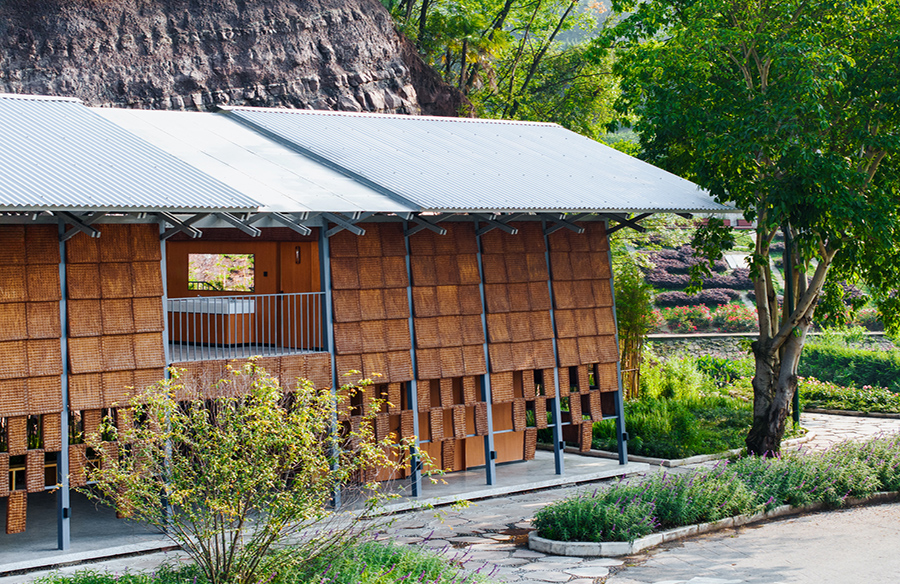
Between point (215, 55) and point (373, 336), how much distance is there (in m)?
13.0

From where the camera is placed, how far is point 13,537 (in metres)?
10.7

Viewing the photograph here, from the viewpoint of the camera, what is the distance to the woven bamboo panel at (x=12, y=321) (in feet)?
31.8

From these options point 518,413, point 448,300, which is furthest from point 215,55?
point 518,413

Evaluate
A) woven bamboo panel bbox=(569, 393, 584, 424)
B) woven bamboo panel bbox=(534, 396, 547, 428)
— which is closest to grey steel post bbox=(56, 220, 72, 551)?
woven bamboo panel bbox=(534, 396, 547, 428)

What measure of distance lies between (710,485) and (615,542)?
1970 mm

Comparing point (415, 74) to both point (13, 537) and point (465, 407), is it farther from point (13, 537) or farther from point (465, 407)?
point (13, 537)

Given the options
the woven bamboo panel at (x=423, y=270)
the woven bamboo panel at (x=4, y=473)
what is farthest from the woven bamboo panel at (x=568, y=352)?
the woven bamboo panel at (x=4, y=473)

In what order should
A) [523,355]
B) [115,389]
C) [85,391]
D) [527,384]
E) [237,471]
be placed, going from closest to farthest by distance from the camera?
1. [237,471]
2. [85,391]
3. [115,389]
4. [523,355]
5. [527,384]

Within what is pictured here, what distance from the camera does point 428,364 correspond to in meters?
12.8

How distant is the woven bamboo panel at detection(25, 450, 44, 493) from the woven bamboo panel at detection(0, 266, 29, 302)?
1.74m

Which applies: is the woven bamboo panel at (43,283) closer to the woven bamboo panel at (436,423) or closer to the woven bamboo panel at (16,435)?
the woven bamboo panel at (16,435)

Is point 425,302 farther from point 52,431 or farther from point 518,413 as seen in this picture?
point 52,431

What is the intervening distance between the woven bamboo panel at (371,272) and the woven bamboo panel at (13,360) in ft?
14.2

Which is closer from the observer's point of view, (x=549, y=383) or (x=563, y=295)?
(x=549, y=383)
